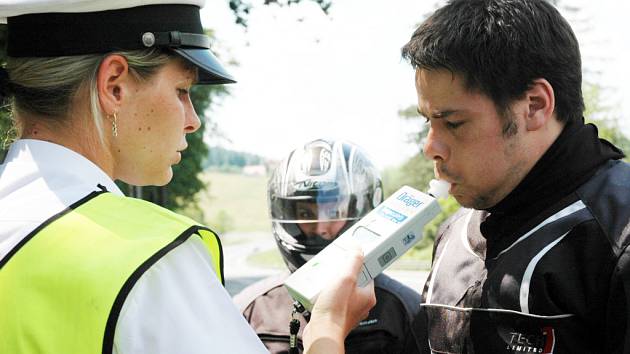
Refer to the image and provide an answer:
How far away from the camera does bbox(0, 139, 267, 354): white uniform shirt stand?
1.44 m

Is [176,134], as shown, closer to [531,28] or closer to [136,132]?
[136,132]

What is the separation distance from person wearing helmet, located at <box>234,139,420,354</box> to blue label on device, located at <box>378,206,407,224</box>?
1.09 meters

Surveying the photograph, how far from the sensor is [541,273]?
2006 millimetres

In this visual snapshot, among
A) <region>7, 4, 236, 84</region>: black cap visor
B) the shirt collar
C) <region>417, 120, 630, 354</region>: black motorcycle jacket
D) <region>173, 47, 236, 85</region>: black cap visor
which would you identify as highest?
<region>7, 4, 236, 84</region>: black cap visor

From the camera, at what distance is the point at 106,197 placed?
163 cm

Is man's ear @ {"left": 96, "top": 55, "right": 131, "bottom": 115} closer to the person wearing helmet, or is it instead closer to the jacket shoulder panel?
the jacket shoulder panel

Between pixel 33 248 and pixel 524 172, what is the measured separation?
4.50 ft

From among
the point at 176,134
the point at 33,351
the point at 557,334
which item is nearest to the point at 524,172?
the point at 557,334

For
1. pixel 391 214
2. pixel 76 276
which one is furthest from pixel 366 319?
pixel 76 276

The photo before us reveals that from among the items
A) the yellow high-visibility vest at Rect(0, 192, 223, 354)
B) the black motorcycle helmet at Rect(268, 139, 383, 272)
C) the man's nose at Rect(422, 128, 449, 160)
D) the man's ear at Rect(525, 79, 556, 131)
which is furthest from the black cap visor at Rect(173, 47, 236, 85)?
the black motorcycle helmet at Rect(268, 139, 383, 272)

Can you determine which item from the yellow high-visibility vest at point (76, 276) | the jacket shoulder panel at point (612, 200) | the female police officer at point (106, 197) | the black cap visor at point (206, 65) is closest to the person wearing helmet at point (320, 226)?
the female police officer at point (106, 197)

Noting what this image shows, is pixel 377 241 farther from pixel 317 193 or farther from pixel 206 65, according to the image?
pixel 317 193

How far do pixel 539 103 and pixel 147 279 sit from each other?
1280 mm

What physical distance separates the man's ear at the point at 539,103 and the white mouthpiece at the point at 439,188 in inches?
12.3
